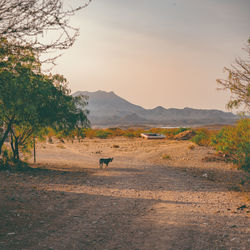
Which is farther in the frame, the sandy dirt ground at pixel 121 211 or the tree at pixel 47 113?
the tree at pixel 47 113

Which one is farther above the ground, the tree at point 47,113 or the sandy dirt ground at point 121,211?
the tree at point 47,113

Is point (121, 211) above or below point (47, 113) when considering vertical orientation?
below

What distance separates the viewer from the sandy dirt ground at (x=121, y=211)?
18.1 feet

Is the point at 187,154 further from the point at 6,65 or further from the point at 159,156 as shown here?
the point at 6,65

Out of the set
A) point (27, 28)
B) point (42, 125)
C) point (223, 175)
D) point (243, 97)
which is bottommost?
point (223, 175)

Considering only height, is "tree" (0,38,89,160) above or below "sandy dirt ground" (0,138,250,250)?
above

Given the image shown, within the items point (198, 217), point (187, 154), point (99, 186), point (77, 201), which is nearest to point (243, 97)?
point (198, 217)

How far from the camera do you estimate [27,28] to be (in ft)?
21.6

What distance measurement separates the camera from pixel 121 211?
767 cm

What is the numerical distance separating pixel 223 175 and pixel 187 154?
Answer: 674 centimetres

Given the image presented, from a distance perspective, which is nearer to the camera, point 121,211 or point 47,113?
point 121,211

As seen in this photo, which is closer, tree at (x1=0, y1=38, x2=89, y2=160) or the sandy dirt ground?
the sandy dirt ground

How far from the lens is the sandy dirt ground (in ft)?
18.1

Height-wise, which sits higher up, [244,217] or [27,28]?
[27,28]
